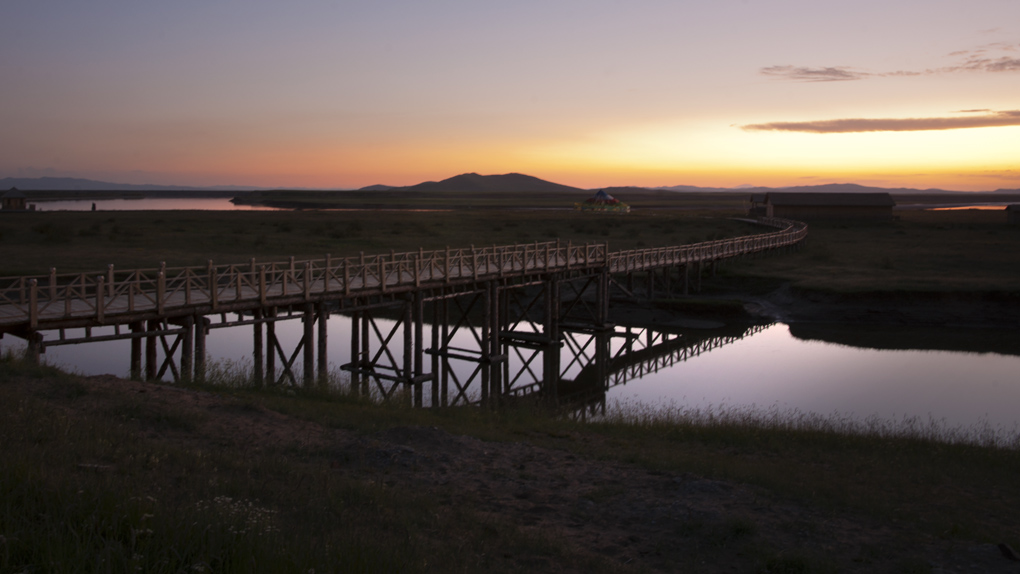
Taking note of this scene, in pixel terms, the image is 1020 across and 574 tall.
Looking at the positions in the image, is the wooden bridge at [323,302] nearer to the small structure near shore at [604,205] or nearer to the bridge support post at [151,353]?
the bridge support post at [151,353]

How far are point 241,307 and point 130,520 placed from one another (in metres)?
12.9

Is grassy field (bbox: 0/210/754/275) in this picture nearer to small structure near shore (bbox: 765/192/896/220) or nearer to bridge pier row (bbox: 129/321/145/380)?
small structure near shore (bbox: 765/192/896/220)

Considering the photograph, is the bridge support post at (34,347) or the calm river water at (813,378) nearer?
the bridge support post at (34,347)

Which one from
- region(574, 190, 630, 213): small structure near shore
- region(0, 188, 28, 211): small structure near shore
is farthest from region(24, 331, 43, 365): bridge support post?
region(574, 190, 630, 213): small structure near shore

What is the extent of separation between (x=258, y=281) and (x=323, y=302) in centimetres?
205

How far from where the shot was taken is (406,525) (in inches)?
274

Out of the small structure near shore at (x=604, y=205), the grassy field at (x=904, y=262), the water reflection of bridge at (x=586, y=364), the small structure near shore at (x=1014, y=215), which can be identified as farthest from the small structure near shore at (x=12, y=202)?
the small structure near shore at (x=1014, y=215)

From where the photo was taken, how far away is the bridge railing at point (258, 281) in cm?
1526

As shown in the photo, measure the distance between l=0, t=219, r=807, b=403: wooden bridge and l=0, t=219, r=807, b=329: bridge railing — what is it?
0.14 feet

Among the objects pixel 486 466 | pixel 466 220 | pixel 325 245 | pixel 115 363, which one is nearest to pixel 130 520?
pixel 486 466

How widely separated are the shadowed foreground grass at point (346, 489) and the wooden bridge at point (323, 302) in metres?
3.45

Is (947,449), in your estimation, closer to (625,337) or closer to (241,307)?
(241,307)

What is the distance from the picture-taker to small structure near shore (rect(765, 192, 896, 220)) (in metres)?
81.0

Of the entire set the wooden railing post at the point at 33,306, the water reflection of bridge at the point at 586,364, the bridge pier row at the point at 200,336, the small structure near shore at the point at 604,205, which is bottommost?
the water reflection of bridge at the point at 586,364
